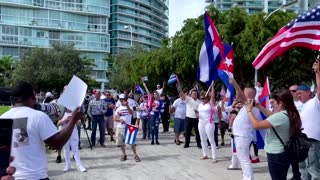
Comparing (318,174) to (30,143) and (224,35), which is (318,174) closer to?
(30,143)

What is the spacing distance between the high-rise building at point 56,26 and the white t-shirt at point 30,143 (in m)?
83.5

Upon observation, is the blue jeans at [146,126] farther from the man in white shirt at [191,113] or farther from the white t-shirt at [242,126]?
the white t-shirt at [242,126]

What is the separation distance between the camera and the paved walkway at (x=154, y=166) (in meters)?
9.70

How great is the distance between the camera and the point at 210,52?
32.1ft

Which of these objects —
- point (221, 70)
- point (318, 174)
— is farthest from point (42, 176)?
point (221, 70)

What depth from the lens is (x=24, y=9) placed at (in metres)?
92.1

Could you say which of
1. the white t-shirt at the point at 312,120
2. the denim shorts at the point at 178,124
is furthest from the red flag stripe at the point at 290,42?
the denim shorts at the point at 178,124

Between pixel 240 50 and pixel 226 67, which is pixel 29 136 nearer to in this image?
pixel 226 67

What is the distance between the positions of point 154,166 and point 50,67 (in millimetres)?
46583

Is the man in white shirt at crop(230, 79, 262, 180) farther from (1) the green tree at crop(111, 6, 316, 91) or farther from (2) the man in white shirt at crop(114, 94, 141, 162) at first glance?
(1) the green tree at crop(111, 6, 316, 91)

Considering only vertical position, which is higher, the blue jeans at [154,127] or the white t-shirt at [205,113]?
the white t-shirt at [205,113]

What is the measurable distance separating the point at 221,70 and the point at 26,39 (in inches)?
3439

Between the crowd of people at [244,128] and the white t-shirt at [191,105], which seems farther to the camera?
the white t-shirt at [191,105]

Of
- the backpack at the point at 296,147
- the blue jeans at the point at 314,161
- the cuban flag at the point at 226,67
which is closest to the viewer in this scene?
the backpack at the point at 296,147
